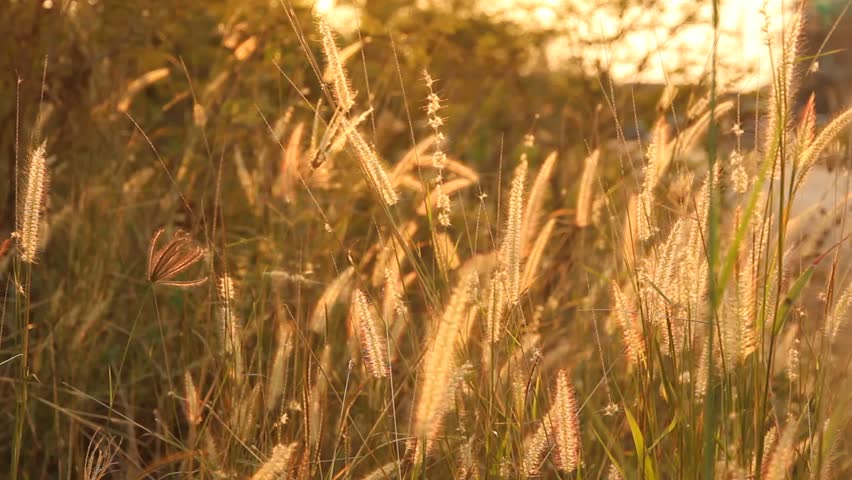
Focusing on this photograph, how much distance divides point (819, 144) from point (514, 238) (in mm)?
459

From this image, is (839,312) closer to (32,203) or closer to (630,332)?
(630,332)

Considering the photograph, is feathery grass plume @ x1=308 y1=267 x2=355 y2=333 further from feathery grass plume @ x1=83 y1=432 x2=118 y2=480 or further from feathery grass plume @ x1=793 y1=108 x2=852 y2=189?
feathery grass plume @ x1=793 y1=108 x2=852 y2=189

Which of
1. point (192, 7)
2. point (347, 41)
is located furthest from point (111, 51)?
point (347, 41)

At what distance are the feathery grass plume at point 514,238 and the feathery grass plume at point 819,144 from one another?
39 cm

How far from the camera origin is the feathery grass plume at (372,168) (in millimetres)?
1575

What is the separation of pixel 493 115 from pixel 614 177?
110 centimetres

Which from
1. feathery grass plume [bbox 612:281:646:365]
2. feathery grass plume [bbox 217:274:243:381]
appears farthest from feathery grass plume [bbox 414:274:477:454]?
feathery grass plume [bbox 217:274:243:381]

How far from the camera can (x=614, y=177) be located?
16.3ft

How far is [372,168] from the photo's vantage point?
160cm

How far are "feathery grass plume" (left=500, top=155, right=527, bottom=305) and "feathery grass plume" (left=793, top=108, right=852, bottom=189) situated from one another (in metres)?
0.39

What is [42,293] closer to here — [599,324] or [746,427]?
[599,324]

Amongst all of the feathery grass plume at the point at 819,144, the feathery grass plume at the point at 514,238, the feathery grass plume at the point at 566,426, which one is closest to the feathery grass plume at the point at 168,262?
the feathery grass plume at the point at 514,238

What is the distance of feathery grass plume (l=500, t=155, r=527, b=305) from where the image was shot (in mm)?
1570

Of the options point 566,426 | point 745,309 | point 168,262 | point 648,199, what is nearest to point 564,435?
point 566,426
